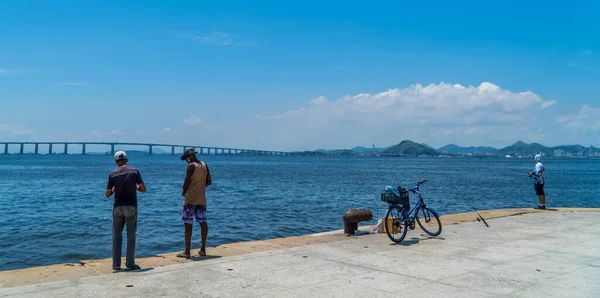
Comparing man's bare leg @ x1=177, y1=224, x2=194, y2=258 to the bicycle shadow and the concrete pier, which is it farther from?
the bicycle shadow

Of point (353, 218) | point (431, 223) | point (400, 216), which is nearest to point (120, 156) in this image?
point (353, 218)

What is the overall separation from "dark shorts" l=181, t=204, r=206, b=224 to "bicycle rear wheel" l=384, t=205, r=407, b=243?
3.89 meters

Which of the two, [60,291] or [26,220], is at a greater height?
[60,291]

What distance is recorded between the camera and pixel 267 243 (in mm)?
10719

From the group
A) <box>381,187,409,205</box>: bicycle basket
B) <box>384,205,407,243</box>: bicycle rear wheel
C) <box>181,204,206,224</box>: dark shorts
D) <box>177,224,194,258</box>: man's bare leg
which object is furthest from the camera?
<box>381,187,409,205</box>: bicycle basket

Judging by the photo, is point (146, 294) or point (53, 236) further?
point (53, 236)

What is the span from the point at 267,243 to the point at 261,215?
46.9ft

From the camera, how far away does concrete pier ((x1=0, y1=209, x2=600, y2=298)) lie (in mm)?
6609

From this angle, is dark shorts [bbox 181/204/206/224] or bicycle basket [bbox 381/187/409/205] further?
bicycle basket [bbox 381/187/409/205]

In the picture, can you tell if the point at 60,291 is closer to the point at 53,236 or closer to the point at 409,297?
the point at 409,297

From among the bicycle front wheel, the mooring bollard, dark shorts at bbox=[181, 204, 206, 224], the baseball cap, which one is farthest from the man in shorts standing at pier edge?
the bicycle front wheel

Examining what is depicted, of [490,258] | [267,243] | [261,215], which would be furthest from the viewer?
[261,215]

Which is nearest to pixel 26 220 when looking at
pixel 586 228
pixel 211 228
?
pixel 211 228

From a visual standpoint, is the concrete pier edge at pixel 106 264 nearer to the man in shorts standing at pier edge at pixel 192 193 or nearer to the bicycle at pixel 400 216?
the man in shorts standing at pier edge at pixel 192 193
